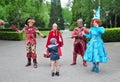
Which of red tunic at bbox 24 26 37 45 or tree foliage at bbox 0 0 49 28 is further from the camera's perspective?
tree foliage at bbox 0 0 49 28

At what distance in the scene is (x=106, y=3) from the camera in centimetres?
3831

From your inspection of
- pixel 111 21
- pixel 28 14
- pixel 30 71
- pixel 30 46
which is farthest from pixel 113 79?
pixel 28 14

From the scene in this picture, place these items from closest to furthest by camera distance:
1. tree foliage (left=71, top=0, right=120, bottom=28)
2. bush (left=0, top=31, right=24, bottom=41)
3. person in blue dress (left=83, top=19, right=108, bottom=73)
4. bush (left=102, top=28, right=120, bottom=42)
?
person in blue dress (left=83, top=19, right=108, bottom=73) < bush (left=102, top=28, right=120, bottom=42) < bush (left=0, top=31, right=24, bottom=41) < tree foliage (left=71, top=0, right=120, bottom=28)

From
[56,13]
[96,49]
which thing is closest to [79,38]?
[96,49]

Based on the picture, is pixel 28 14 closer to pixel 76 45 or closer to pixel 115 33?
pixel 115 33

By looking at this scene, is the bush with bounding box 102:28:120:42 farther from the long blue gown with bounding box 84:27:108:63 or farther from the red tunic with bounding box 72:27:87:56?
the long blue gown with bounding box 84:27:108:63

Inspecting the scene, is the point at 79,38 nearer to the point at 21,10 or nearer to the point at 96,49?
the point at 96,49

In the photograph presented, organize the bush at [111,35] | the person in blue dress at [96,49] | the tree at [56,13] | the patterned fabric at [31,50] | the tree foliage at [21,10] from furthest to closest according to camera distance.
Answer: the tree at [56,13]
the tree foliage at [21,10]
the bush at [111,35]
the patterned fabric at [31,50]
the person in blue dress at [96,49]

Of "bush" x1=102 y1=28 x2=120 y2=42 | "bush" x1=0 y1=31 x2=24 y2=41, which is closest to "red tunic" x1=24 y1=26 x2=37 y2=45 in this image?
"bush" x1=102 y1=28 x2=120 y2=42

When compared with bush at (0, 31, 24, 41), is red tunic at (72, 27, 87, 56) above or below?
above

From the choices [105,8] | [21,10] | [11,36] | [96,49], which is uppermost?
[105,8]

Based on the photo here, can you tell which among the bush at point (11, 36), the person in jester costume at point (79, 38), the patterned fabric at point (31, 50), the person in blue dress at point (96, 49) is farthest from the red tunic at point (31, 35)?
the bush at point (11, 36)

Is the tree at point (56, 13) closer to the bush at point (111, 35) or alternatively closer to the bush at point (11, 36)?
the bush at point (11, 36)

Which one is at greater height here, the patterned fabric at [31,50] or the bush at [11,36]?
the patterned fabric at [31,50]
